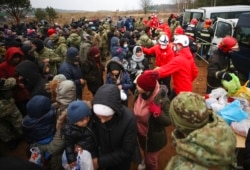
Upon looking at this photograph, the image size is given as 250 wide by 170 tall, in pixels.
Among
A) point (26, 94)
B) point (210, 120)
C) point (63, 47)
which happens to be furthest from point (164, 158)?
point (63, 47)

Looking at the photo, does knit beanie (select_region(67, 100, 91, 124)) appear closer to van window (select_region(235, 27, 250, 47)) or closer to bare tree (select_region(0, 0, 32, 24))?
van window (select_region(235, 27, 250, 47))

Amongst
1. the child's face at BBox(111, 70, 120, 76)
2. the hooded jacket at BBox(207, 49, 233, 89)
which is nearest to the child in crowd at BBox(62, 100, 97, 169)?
the child's face at BBox(111, 70, 120, 76)

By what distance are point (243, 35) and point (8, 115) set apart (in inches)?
276

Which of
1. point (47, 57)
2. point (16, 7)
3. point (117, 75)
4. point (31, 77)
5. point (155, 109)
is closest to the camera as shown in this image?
point (155, 109)

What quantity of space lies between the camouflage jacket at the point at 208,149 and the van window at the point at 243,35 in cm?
607

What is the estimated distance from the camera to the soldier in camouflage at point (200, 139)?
1416 millimetres

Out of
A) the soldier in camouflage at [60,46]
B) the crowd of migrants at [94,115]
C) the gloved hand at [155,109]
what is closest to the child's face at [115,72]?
the crowd of migrants at [94,115]

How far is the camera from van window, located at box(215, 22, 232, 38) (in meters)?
8.52

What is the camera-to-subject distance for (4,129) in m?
3.97

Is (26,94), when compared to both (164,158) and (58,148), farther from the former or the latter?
(164,158)

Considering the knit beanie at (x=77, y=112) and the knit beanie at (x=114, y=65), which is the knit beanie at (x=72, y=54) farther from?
the knit beanie at (x=77, y=112)

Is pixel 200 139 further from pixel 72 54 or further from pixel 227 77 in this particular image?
pixel 72 54

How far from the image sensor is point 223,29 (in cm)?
871

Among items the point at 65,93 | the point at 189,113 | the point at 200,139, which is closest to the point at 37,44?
the point at 65,93
